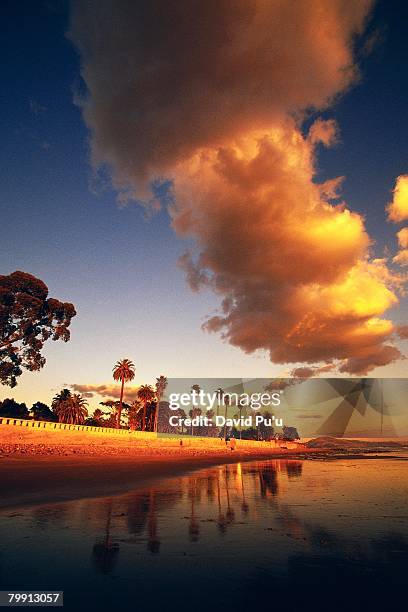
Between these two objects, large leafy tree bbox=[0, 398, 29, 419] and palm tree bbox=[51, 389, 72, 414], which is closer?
large leafy tree bbox=[0, 398, 29, 419]

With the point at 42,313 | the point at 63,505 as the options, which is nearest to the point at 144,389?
the point at 42,313

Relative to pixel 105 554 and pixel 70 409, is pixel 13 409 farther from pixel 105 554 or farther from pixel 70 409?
pixel 105 554

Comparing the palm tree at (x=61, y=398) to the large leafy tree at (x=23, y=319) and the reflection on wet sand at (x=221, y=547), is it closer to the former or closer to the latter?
the large leafy tree at (x=23, y=319)

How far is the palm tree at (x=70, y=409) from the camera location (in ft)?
301

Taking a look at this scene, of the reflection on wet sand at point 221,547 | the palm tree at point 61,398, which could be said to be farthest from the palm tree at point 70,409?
the reflection on wet sand at point 221,547

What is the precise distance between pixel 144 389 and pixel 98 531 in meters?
110

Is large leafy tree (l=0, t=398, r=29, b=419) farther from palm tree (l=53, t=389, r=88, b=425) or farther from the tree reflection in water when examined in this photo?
the tree reflection in water

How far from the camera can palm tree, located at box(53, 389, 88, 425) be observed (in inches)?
3607

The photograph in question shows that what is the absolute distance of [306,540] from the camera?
20.3 feet

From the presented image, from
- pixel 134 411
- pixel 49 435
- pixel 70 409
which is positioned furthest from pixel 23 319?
pixel 134 411

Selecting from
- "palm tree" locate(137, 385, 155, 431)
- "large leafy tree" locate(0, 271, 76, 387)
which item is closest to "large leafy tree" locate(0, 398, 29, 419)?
"large leafy tree" locate(0, 271, 76, 387)

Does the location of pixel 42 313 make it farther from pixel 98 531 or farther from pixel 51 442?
pixel 98 531

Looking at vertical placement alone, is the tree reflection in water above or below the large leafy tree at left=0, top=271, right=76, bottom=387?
below

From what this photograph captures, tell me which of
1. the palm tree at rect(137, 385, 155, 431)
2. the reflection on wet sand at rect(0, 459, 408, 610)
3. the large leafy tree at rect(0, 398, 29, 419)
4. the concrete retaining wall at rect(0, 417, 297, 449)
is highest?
the palm tree at rect(137, 385, 155, 431)
